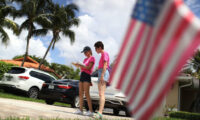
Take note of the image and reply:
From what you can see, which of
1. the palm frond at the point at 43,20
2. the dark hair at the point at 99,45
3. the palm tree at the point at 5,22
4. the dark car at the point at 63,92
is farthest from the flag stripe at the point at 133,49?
the palm frond at the point at 43,20

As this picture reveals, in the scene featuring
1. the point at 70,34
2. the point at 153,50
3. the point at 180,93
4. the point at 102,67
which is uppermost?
the point at 70,34

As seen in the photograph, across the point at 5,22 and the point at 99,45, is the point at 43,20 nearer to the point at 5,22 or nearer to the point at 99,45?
the point at 5,22

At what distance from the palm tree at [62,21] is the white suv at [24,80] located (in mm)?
15343

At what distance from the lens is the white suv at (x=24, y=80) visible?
1441 cm

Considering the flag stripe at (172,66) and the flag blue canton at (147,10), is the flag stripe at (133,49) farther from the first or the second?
the flag stripe at (172,66)

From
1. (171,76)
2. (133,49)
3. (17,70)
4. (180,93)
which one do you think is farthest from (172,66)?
(180,93)

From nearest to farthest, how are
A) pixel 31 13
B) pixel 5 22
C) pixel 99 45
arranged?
1. pixel 99 45
2. pixel 5 22
3. pixel 31 13

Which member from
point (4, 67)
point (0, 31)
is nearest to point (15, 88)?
point (4, 67)

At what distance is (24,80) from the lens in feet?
47.4

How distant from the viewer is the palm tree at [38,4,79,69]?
100 ft

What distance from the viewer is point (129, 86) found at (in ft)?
5.48

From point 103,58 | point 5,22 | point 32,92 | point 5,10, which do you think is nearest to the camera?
point 103,58

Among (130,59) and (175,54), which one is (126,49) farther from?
(175,54)

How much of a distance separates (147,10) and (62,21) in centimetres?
2996
